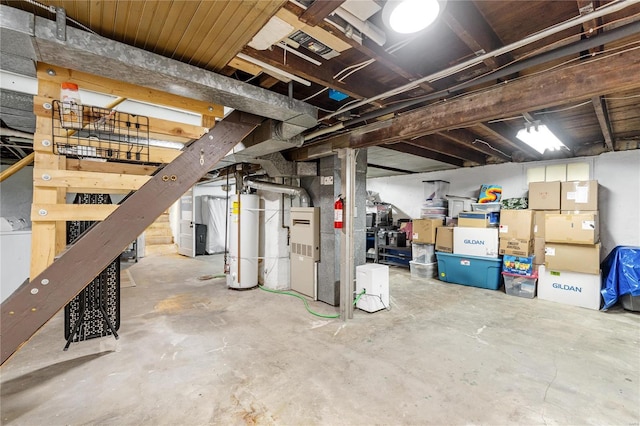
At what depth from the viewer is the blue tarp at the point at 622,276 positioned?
3.56 metres

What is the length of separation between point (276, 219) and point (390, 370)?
297cm

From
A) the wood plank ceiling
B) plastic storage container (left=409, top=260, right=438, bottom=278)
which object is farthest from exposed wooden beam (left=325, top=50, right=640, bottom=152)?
plastic storage container (left=409, top=260, right=438, bottom=278)

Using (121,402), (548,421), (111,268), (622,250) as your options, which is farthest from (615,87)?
(111,268)

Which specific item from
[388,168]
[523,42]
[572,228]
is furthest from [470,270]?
[523,42]

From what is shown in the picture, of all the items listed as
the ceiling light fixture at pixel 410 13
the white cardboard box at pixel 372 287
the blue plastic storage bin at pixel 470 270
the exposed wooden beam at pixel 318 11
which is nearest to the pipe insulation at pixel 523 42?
the ceiling light fixture at pixel 410 13

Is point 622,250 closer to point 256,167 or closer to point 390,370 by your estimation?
point 390,370

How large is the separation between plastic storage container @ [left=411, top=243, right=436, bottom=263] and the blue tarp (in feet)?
7.76

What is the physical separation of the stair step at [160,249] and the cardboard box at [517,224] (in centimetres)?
884

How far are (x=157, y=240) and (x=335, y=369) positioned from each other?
8.63 meters

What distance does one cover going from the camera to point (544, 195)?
4.39m

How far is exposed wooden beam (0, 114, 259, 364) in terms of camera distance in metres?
1.52

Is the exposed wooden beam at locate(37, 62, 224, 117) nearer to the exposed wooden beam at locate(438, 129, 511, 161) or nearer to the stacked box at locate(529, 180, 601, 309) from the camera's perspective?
the exposed wooden beam at locate(438, 129, 511, 161)

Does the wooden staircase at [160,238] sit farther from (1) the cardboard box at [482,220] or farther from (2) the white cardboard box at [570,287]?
(2) the white cardboard box at [570,287]

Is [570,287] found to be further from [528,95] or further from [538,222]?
[528,95]
